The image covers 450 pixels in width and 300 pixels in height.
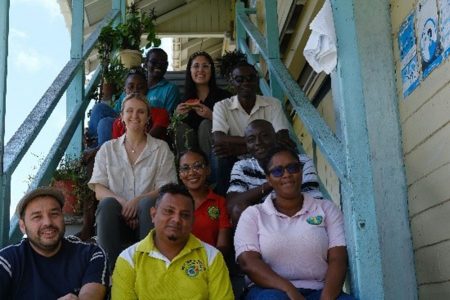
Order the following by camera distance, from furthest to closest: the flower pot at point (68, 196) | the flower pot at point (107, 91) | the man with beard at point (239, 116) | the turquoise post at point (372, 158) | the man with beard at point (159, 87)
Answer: the flower pot at point (107, 91) → the man with beard at point (159, 87) → the man with beard at point (239, 116) → the flower pot at point (68, 196) → the turquoise post at point (372, 158)

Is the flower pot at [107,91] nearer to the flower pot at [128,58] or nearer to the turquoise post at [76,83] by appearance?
the turquoise post at [76,83]

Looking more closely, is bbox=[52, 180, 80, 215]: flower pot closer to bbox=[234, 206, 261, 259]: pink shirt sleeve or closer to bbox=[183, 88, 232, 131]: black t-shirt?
bbox=[183, 88, 232, 131]: black t-shirt

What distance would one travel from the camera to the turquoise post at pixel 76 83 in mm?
4883

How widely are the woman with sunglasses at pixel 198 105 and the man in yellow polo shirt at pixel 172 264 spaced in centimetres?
149

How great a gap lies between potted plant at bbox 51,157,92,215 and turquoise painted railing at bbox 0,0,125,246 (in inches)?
2.6

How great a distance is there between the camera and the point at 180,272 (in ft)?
8.87

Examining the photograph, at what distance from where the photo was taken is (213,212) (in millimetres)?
3344

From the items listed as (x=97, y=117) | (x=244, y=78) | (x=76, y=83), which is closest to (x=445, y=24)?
(x=244, y=78)

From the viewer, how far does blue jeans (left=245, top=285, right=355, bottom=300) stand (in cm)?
252

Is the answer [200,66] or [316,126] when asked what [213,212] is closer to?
[316,126]

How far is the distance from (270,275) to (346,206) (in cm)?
44

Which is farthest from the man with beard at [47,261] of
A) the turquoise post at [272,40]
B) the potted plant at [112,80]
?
the potted plant at [112,80]

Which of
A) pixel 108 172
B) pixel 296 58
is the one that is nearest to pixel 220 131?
pixel 108 172

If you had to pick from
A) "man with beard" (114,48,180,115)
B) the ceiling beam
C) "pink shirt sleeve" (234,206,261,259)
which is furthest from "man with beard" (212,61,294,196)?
the ceiling beam
